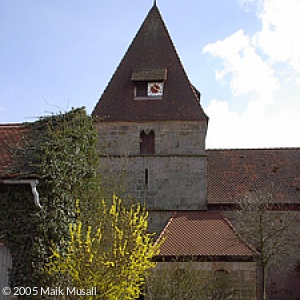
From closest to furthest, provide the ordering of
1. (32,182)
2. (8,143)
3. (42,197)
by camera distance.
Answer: (32,182), (42,197), (8,143)

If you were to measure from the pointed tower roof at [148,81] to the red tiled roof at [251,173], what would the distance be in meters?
3.46

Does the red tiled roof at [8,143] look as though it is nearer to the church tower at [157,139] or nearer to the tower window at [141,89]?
the church tower at [157,139]

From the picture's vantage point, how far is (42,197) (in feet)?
35.4

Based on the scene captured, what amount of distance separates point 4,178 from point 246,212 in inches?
470

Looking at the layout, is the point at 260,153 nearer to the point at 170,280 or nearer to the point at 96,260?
the point at 170,280

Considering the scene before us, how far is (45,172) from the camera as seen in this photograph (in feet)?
35.4

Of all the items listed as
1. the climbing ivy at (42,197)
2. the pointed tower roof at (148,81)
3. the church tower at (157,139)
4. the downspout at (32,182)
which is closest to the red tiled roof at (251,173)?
the church tower at (157,139)

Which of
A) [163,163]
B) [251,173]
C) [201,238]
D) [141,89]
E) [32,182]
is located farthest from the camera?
[251,173]

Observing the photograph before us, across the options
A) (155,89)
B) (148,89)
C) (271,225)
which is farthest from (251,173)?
(148,89)

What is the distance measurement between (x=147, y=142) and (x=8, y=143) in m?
9.55

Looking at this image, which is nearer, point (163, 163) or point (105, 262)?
point (105, 262)

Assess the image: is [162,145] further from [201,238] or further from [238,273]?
[238,273]

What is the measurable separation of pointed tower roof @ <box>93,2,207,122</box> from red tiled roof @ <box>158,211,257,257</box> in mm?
4314

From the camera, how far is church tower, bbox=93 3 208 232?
2062 cm
